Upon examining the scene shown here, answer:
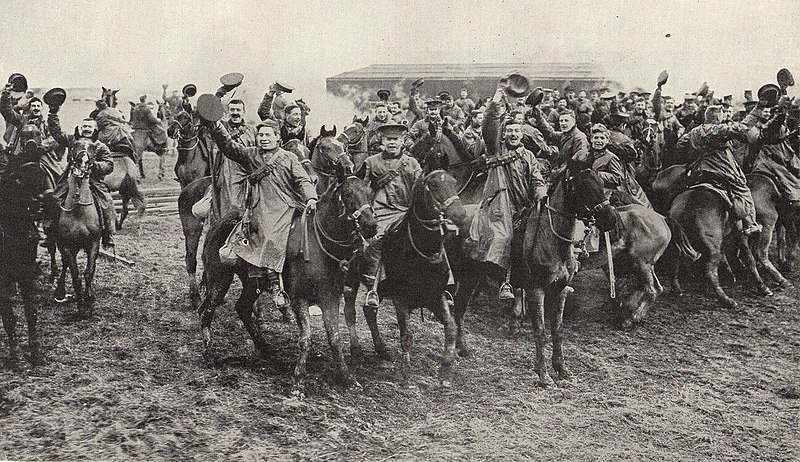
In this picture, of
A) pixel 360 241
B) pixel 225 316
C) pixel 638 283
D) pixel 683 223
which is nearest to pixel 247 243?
pixel 360 241

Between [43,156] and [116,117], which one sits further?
[116,117]

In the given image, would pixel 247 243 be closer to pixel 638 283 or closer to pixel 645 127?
pixel 638 283

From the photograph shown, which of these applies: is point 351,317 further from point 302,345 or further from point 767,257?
point 767,257

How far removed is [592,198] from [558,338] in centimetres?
127

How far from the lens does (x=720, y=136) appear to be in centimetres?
754

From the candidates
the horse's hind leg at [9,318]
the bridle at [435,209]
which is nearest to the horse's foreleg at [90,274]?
the horse's hind leg at [9,318]

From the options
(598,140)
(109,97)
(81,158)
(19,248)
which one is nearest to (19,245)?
(19,248)

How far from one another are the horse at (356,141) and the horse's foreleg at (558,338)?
2.52 metres

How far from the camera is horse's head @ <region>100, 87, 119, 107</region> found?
21.8 feet

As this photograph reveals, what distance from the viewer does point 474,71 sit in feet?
21.0

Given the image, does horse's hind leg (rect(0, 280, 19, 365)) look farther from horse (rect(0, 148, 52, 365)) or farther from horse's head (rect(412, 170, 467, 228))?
horse's head (rect(412, 170, 467, 228))

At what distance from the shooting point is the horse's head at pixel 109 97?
663 cm

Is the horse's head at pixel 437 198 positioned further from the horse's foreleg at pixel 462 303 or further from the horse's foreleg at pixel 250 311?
the horse's foreleg at pixel 250 311

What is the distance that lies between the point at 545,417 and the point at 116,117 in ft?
15.8
